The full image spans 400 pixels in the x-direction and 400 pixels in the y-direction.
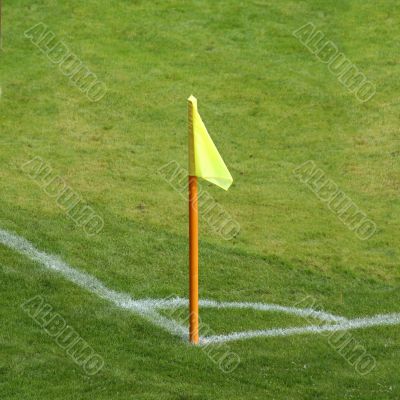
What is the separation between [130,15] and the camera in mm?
19203

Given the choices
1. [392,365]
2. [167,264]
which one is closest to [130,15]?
Result: [167,264]

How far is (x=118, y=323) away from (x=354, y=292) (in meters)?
2.65

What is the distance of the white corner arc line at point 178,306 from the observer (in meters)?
10.6

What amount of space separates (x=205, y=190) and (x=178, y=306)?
306 cm

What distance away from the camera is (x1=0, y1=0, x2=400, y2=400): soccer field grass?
9969 mm

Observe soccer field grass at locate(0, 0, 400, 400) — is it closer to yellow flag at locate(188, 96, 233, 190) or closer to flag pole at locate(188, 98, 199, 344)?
flag pole at locate(188, 98, 199, 344)

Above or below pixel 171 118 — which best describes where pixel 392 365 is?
above

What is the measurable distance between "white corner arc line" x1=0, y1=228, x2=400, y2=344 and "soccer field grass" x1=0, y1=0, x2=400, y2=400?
8cm

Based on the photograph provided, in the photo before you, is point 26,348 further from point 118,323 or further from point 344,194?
point 344,194

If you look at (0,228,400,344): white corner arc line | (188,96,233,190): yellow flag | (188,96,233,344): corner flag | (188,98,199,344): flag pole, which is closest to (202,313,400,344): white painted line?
(0,228,400,344): white corner arc line

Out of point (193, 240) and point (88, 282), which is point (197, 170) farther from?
point (88, 282)

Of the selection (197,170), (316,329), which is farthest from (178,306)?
(197,170)

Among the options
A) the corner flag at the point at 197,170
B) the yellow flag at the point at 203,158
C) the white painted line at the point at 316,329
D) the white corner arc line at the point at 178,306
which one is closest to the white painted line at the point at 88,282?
the white corner arc line at the point at 178,306

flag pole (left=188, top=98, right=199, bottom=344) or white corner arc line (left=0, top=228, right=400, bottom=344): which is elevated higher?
flag pole (left=188, top=98, right=199, bottom=344)
